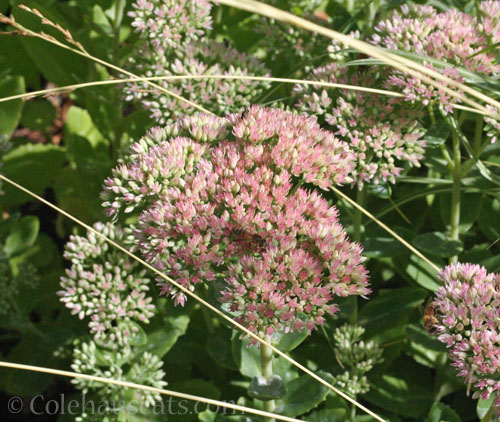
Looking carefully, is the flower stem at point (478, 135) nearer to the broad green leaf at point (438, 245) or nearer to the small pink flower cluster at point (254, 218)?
the broad green leaf at point (438, 245)

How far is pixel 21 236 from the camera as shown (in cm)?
273

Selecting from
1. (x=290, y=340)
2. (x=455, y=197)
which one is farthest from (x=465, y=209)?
(x=290, y=340)

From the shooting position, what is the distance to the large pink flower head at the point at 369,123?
2078 millimetres

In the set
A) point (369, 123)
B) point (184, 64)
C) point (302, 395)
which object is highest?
point (184, 64)

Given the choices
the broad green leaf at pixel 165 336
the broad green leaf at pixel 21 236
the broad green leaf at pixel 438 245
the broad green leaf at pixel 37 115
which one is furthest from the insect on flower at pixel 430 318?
the broad green leaf at pixel 37 115

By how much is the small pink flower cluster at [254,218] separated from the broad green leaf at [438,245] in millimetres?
470

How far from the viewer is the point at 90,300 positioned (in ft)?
7.66

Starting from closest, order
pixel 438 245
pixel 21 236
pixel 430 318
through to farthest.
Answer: pixel 430 318
pixel 438 245
pixel 21 236

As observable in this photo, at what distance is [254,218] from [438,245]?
80 cm

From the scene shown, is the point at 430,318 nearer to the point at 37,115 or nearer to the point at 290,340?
the point at 290,340

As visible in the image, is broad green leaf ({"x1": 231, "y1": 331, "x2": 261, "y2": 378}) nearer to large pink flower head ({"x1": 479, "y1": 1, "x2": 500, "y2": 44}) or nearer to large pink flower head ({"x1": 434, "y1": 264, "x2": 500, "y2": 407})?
large pink flower head ({"x1": 434, "y1": 264, "x2": 500, "y2": 407})

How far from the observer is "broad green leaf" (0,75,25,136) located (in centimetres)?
282

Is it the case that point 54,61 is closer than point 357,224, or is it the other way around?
point 357,224

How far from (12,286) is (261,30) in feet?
4.52
